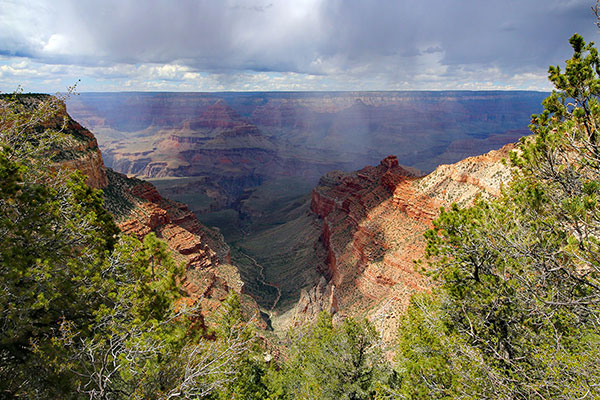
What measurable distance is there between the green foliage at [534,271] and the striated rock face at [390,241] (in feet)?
67.7

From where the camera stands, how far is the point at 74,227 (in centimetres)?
932

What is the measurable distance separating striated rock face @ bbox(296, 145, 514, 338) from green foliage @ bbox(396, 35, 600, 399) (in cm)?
2063

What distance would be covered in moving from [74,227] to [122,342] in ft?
11.9

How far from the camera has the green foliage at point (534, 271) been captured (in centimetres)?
915

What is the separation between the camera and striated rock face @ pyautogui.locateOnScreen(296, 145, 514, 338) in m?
37.7

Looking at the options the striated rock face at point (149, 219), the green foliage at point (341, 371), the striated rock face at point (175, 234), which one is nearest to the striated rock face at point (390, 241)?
the striated rock face at point (175, 234)

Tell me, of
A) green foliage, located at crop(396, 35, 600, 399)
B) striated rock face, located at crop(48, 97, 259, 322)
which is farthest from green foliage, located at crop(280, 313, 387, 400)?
striated rock face, located at crop(48, 97, 259, 322)

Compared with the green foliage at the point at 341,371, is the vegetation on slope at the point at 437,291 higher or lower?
higher

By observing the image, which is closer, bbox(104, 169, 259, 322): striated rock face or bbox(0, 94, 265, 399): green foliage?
bbox(0, 94, 265, 399): green foliage

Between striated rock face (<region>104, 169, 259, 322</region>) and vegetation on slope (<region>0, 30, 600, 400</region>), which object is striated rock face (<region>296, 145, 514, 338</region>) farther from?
vegetation on slope (<region>0, 30, 600, 400</region>)

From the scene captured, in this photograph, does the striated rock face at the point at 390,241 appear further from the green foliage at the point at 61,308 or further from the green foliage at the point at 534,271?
the green foliage at the point at 61,308

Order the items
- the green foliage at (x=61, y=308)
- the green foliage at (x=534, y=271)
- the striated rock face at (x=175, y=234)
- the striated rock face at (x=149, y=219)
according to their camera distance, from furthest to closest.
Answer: the striated rock face at (x=175, y=234) < the striated rock face at (x=149, y=219) < the green foliage at (x=534, y=271) < the green foliage at (x=61, y=308)

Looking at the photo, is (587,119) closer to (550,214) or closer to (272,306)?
(550,214)

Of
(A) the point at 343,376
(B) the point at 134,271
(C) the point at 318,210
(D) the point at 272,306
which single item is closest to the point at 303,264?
(D) the point at 272,306
